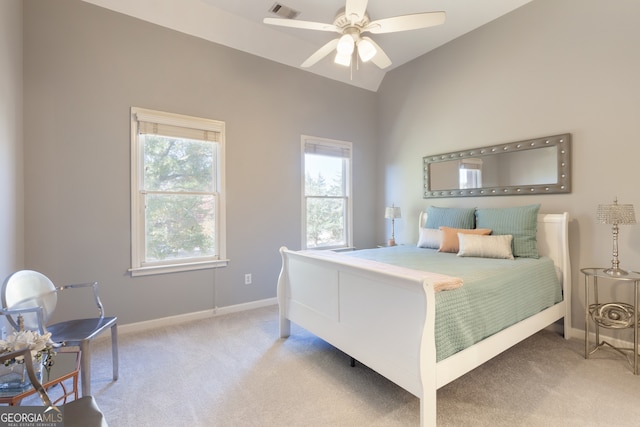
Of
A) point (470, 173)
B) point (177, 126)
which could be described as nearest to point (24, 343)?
point (177, 126)

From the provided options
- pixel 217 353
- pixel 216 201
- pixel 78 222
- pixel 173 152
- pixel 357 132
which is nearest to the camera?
pixel 217 353

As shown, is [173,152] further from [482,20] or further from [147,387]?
[482,20]

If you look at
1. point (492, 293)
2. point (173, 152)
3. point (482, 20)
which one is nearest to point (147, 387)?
point (173, 152)

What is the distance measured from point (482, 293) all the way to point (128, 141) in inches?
131

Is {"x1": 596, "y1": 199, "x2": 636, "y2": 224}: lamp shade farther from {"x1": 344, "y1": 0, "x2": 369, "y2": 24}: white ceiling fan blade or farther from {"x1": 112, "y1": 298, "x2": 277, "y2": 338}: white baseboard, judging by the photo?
{"x1": 112, "y1": 298, "x2": 277, "y2": 338}: white baseboard

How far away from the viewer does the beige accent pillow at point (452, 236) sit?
10.1 feet

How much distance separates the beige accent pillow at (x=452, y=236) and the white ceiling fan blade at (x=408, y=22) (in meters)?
1.96

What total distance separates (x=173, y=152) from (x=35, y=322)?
1883mm

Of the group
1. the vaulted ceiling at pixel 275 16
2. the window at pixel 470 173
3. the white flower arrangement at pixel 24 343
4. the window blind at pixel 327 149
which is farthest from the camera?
the window blind at pixel 327 149

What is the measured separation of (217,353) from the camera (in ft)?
8.20

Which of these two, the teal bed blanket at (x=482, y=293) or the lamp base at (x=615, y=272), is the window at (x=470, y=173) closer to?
the teal bed blanket at (x=482, y=293)

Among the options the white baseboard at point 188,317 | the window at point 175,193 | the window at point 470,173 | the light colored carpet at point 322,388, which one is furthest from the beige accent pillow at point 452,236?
the window at point 175,193

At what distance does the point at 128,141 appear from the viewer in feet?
9.50

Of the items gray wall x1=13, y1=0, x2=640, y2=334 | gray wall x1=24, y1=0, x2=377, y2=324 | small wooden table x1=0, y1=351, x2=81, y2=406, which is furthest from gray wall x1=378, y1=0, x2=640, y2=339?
small wooden table x1=0, y1=351, x2=81, y2=406
